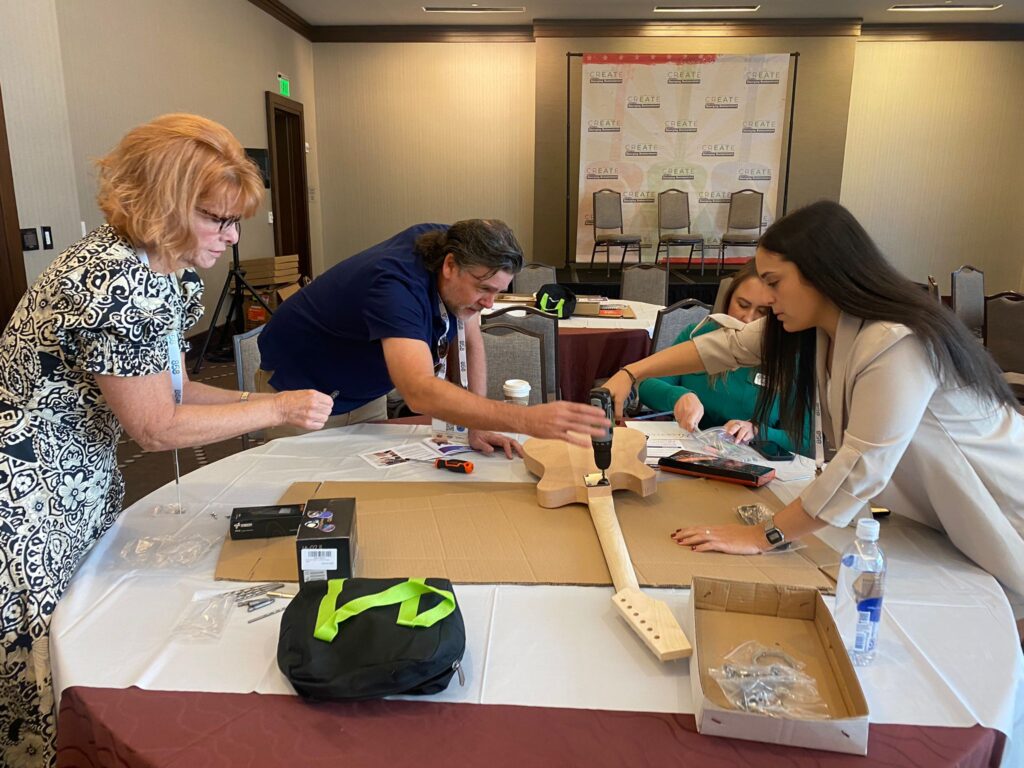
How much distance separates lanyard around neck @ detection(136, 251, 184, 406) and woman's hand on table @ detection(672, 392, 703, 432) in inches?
52.9

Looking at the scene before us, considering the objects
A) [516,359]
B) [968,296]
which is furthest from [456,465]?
[968,296]

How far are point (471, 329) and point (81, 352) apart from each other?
129 cm

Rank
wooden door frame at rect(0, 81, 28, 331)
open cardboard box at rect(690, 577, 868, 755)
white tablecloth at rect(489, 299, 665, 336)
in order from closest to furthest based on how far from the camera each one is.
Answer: open cardboard box at rect(690, 577, 868, 755), wooden door frame at rect(0, 81, 28, 331), white tablecloth at rect(489, 299, 665, 336)

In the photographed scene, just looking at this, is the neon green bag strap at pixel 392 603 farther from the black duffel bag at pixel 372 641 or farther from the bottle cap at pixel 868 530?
the bottle cap at pixel 868 530

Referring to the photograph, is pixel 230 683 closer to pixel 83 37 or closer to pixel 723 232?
pixel 83 37

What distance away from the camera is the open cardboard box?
86 centimetres

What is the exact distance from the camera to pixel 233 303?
6.47 meters

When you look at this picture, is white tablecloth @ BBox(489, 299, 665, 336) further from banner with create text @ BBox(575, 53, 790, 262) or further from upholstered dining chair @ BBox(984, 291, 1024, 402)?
banner with create text @ BBox(575, 53, 790, 262)

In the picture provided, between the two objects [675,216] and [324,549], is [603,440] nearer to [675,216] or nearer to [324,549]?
[324,549]

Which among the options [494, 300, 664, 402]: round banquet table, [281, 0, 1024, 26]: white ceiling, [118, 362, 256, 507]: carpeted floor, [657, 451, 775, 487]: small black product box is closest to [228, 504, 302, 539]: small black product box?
[657, 451, 775, 487]: small black product box

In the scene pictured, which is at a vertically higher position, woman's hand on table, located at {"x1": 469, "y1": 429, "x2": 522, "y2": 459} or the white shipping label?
the white shipping label

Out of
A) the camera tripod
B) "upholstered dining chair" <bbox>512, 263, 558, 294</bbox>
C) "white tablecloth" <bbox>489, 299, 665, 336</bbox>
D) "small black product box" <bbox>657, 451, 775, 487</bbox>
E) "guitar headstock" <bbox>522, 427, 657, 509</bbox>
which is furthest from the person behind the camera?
"upholstered dining chair" <bbox>512, 263, 558, 294</bbox>

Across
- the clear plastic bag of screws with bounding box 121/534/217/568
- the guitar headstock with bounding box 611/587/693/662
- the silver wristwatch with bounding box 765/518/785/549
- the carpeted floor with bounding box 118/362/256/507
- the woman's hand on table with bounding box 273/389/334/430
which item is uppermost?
the woman's hand on table with bounding box 273/389/334/430

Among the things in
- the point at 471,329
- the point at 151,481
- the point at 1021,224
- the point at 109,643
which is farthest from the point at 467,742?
the point at 1021,224
